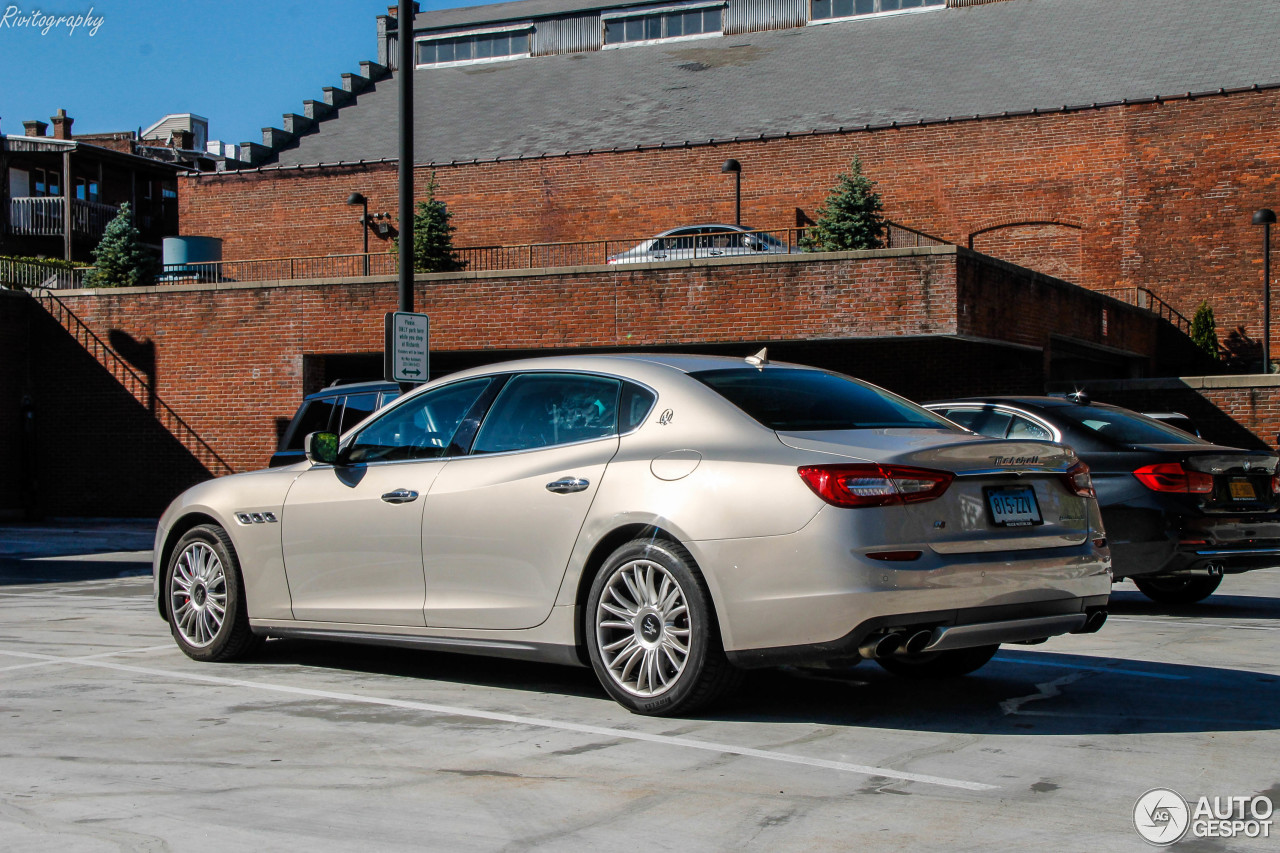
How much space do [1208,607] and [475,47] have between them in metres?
43.1

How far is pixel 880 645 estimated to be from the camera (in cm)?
499

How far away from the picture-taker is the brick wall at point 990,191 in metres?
33.5

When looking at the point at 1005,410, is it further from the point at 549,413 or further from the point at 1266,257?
the point at 1266,257

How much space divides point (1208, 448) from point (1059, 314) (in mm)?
14766

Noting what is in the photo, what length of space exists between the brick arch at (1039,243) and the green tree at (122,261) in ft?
69.9

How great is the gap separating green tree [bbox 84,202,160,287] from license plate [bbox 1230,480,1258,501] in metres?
24.9

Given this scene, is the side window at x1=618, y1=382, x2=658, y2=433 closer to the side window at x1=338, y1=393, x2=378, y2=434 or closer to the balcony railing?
the side window at x1=338, y1=393, x2=378, y2=434

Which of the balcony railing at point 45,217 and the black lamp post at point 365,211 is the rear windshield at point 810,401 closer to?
the black lamp post at point 365,211

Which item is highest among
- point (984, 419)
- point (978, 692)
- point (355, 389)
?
point (355, 389)

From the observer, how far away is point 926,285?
19.5m

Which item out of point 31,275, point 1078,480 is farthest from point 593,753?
point 31,275

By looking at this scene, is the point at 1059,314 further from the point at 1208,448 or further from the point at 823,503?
the point at 823,503

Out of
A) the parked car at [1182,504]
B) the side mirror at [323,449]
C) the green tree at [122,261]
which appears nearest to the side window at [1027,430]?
the parked car at [1182,504]

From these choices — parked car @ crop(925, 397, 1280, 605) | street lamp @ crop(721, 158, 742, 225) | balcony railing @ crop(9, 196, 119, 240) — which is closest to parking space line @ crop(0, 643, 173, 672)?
parked car @ crop(925, 397, 1280, 605)
